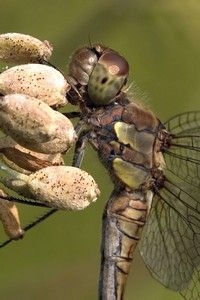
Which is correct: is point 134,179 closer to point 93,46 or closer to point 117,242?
point 117,242

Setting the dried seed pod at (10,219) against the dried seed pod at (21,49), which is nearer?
the dried seed pod at (21,49)

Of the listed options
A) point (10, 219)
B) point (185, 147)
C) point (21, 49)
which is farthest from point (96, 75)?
point (185, 147)

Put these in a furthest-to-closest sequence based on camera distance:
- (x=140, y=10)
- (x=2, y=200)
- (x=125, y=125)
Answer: (x=140, y=10)
(x=125, y=125)
(x=2, y=200)

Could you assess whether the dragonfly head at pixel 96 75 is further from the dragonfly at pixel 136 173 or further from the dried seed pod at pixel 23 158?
the dried seed pod at pixel 23 158

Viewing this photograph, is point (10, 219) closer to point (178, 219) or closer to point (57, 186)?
point (57, 186)

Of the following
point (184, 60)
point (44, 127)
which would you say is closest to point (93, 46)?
point (44, 127)

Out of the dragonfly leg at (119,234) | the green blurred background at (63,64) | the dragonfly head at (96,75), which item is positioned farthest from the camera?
the green blurred background at (63,64)

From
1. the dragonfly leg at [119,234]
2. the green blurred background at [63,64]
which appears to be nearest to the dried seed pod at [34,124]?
the dragonfly leg at [119,234]

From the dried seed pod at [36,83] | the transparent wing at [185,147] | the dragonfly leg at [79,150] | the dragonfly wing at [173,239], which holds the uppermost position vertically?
the dried seed pod at [36,83]
